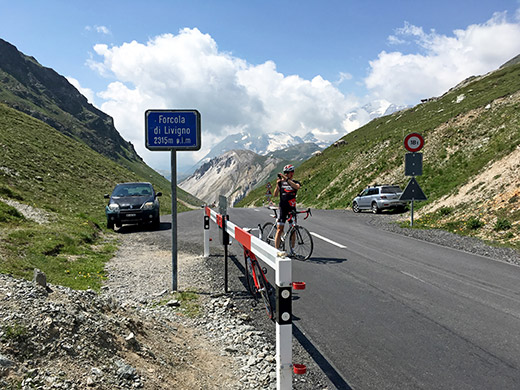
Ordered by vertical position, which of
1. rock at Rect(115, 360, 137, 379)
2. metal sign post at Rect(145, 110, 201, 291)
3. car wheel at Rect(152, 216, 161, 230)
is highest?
metal sign post at Rect(145, 110, 201, 291)

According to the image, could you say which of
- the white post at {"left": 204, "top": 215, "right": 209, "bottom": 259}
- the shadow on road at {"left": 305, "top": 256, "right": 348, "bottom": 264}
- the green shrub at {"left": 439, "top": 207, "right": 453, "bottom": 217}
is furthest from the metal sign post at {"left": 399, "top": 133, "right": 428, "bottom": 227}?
the white post at {"left": 204, "top": 215, "right": 209, "bottom": 259}

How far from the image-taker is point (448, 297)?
6.04 m

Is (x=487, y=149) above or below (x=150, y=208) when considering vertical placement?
above

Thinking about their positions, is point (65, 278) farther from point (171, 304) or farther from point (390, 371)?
point (390, 371)

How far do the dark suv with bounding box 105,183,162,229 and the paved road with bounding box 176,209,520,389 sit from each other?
8707 mm

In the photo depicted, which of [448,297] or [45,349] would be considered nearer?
[45,349]

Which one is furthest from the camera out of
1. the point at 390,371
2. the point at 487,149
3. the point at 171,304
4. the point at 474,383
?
the point at 487,149

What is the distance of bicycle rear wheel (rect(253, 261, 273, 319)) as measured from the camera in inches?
208

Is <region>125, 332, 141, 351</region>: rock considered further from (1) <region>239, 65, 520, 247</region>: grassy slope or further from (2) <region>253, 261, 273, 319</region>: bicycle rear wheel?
(1) <region>239, 65, 520, 247</region>: grassy slope

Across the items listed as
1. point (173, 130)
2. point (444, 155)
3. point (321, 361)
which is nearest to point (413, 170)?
point (173, 130)

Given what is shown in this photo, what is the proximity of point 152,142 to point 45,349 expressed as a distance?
4.04 meters

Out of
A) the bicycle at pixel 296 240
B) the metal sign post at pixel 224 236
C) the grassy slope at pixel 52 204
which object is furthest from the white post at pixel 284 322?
the bicycle at pixel 296 240

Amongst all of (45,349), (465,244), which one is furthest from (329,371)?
(465,244)

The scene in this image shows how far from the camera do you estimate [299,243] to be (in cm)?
918
